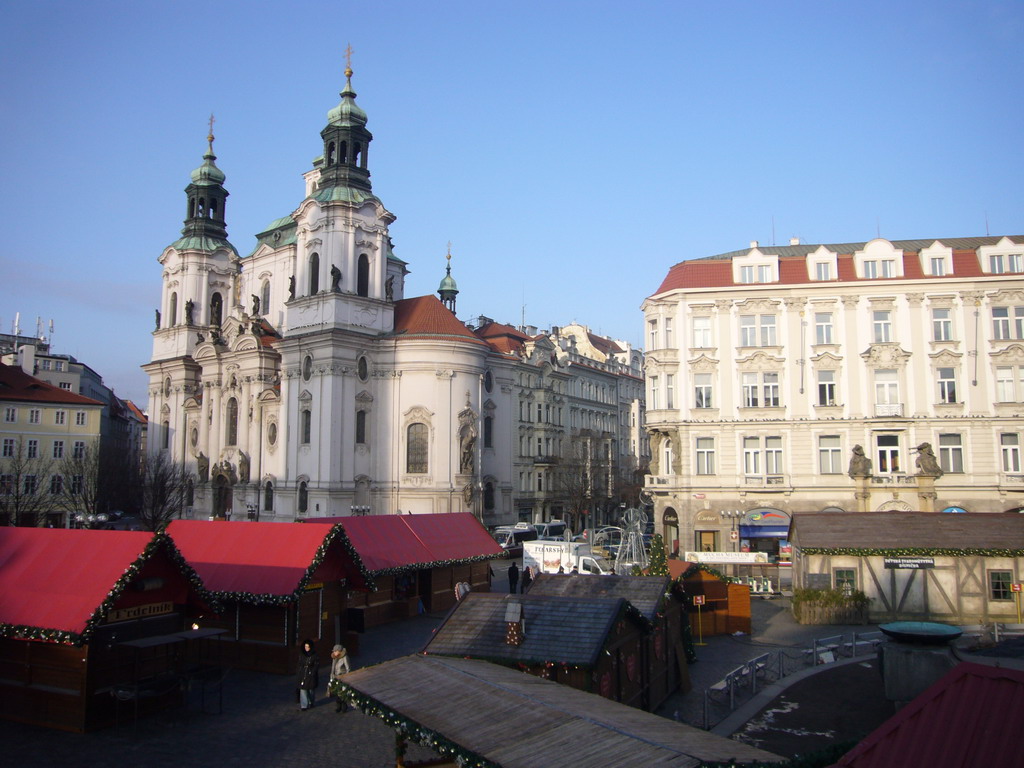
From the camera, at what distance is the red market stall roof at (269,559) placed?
66.8 ft

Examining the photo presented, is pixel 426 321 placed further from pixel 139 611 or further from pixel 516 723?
pixel 516 723

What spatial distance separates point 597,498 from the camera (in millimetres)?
70375

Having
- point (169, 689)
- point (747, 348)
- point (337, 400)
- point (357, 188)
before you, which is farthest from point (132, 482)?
point (169, 689)

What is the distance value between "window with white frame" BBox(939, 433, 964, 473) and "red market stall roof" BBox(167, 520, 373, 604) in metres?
29.4

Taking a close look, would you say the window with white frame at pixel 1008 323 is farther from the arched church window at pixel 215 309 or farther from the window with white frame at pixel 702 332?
the arched church window at pixel 215 309

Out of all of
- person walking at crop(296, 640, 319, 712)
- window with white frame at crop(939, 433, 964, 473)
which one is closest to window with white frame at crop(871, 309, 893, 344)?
window with white frame at crop(939, 433, 964, 473)

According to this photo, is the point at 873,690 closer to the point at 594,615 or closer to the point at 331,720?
the point at 594,615

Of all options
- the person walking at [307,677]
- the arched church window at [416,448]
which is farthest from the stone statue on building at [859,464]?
the person walking at [307,677]

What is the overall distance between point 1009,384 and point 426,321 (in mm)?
34239

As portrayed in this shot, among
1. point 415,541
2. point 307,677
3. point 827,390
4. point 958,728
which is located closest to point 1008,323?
point 827,390

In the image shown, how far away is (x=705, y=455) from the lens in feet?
137

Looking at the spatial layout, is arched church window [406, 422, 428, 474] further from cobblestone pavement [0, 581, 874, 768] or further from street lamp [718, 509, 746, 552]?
cobblestone pavement [0, 581, 874, 768]

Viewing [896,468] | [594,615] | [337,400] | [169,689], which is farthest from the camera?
[337,400]

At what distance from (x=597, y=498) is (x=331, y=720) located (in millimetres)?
54774
